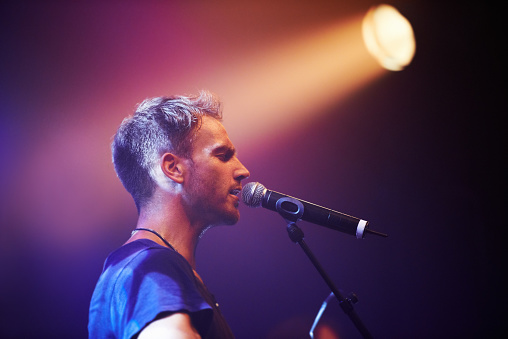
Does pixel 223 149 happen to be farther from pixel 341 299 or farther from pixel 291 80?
pixel 291 80

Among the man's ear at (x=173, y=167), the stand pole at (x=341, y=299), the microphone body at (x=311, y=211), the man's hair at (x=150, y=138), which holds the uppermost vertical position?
the man's hair at (x=150, y=138)

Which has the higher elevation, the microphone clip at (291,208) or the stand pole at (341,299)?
the microphone clip at (291,208)

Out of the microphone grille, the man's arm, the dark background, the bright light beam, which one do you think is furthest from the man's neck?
the bright light beam

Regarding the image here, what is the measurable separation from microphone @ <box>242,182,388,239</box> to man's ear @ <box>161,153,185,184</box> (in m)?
0.29

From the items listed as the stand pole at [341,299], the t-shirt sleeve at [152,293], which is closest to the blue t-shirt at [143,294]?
the t-shirt sleeve at [152,293]

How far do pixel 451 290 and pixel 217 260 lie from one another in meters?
2.20

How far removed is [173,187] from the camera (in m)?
1.73

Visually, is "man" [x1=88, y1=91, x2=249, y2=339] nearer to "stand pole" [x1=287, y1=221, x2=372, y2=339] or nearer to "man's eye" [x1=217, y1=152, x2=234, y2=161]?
"man's eye" [x1=217, y1=152, x2=234, y2=161]

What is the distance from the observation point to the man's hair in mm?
1778

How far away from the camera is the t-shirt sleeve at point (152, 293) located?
1.09 metres

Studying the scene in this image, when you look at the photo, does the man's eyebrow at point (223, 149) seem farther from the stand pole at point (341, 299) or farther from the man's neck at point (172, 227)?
the stand pole at point (341, 299)

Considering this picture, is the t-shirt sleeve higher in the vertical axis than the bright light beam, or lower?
lower

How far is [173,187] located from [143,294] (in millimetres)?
659

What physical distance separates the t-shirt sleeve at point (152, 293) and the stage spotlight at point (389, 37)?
11.7 ft
